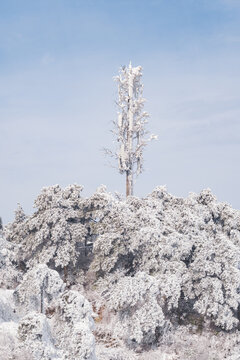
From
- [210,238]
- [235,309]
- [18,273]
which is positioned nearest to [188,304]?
[235,309]

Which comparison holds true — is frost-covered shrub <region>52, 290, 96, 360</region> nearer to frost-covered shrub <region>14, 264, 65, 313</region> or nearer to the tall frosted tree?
frost-covered shrub <region>14, 264, 65, 313</region>

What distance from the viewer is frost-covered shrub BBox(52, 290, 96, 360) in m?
18.1

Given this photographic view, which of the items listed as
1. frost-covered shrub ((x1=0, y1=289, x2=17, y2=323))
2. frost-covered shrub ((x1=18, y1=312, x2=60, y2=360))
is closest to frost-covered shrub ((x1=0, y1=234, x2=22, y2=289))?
frost-covered shrub ((x1=0, y1=289, x2=17, y2=323))

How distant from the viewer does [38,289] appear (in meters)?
22.6

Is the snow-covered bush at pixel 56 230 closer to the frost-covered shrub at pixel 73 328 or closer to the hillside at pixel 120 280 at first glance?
the hillside at pixel 120 280

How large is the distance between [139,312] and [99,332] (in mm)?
3277

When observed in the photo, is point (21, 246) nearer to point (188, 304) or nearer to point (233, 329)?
point (188, 304)

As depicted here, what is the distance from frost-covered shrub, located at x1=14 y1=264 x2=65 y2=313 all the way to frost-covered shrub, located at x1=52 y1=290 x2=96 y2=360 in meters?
1.55

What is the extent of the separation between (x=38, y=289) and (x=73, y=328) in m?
4.10

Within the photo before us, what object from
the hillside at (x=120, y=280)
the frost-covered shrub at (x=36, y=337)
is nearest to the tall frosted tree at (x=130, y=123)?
the hillside at (x=120, y=280)

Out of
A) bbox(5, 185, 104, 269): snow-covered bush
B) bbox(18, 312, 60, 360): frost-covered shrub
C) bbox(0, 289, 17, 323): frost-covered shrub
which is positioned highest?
bbox(5, 185, 104, 269): snow-covered bush

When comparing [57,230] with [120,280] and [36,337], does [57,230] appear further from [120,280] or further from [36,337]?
[36,337]

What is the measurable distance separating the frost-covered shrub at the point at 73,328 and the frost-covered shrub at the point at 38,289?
155 cm

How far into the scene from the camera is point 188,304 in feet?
85.8
